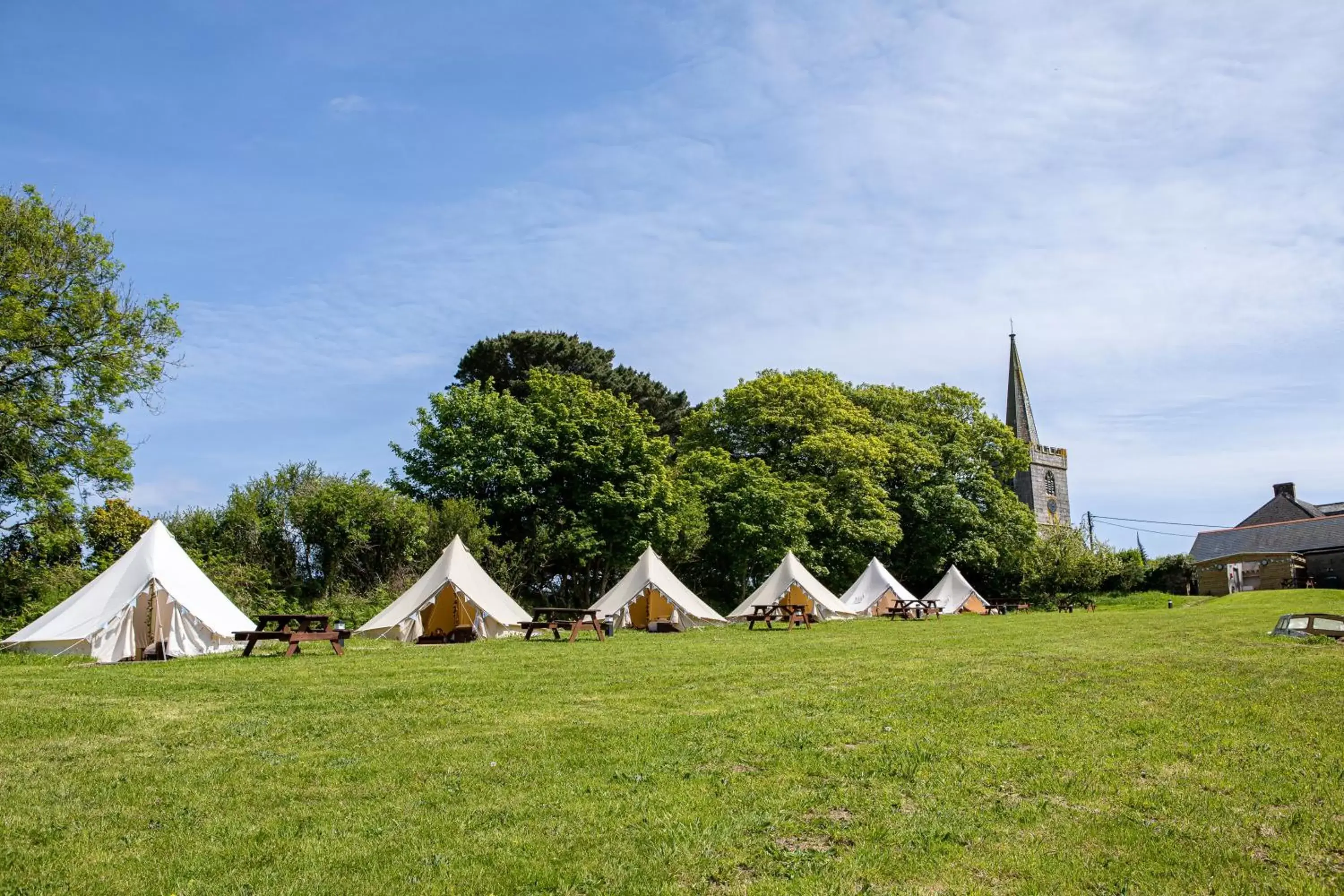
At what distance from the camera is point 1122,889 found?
3.65 m

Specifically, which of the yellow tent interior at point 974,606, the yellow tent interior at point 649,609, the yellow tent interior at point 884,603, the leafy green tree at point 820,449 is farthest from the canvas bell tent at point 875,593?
the yellow tent interior at point 649,609

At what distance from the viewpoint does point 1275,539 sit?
51.3 m

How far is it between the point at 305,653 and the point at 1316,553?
5294 cm

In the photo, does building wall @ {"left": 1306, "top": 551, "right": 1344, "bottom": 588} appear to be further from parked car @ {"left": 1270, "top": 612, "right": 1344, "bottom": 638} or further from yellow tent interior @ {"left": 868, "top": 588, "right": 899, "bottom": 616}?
parked car @ {"left": 1270, "top": 612, "right": 1344, "bottom": 638}

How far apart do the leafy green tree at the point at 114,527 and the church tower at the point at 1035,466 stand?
51566mm

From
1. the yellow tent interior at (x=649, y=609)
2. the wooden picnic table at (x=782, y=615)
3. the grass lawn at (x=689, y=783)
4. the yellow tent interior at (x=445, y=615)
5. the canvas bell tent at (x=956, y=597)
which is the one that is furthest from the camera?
the canvas bell tent at (x=956, y=597)

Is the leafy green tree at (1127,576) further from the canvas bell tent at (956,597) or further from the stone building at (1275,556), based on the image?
the canvas bell tent at (956,597)

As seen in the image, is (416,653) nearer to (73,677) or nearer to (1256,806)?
(73,677)

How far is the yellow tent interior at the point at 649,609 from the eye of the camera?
24.5 metres

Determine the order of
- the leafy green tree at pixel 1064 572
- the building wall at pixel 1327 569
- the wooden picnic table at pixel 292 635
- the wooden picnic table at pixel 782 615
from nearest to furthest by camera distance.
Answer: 1. the wooden picnic table at pixel 292 635
2. the wooden picnic table at pixel 782 615
3. the leafy green tree at pixel 1064 572
4. the building wall at pixel 1327 569

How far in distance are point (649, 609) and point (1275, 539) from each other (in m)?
44.0

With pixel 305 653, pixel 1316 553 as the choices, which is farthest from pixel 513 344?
pixel 1316 553

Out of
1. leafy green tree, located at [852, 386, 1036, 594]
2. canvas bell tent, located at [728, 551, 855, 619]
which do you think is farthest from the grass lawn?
leafy green tree, located at [852, 386, 1036, 594]

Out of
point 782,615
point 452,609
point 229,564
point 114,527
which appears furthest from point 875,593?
point 114,527
